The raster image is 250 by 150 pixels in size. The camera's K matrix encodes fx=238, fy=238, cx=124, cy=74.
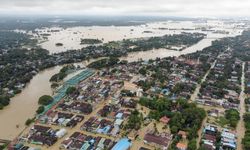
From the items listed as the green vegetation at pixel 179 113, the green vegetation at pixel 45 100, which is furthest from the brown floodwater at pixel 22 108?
the green vegetation at pixel 179 113

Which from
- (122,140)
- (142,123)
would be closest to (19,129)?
(122,140)

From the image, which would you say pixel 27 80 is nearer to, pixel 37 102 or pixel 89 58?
pixel 37 102

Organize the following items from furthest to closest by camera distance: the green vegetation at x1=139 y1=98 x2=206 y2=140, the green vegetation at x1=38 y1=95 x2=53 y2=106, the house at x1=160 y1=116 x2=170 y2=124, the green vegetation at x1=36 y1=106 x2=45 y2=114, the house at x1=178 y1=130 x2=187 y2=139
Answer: the green vegetation at x1=38 y1=95 x2=53 y2=106 < the green vegetation at x1=36 y1=106 x2=45 y2=114 < the house at x1=160 y1=116 x2=170 y2=124 < the green vegetation at x1=139 y1=98 x2=206 y2=140 < the house at x1=178 y1=130 x2=187 y2=139

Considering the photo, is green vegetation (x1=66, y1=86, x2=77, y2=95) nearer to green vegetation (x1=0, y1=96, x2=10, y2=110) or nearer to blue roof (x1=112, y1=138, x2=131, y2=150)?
green vegetation (x1=0, y1=96, x2=10, y2=110)

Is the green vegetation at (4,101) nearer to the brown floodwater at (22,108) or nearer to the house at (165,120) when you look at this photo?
the brown floodwater at (22,108)

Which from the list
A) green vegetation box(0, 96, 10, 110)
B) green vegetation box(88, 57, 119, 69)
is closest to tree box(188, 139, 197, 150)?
green vegetation box(0, 96, 10, 110)

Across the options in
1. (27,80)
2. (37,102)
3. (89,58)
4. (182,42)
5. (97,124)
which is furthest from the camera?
(182,42)
